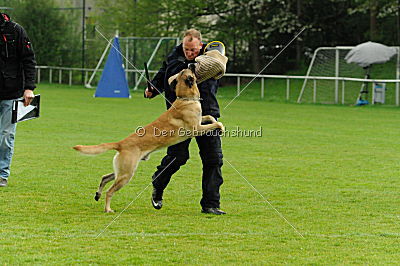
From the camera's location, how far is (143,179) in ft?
36.1

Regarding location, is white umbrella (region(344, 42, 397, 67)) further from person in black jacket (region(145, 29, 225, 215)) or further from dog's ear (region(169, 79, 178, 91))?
dog's ear (region(169, 79, 178, 91))

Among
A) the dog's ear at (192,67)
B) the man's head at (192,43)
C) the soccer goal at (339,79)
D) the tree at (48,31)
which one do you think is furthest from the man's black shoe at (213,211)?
the tree at (48,31)

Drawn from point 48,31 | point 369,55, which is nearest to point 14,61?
point 369,55

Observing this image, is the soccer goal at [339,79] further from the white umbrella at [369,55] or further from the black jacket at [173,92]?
the black jacket at [173,92]

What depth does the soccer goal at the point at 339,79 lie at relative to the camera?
28.8m

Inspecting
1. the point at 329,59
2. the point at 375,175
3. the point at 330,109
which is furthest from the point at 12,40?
the point at 329,59

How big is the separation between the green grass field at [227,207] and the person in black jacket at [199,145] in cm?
26

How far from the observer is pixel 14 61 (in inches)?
379

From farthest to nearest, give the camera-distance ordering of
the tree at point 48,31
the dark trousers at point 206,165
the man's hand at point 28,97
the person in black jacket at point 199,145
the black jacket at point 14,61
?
the tree at point 48,31
the man's hand at point 28,97
the black jacket at point 14,61
the dark trousers at point 206,165
the person in black jacket at point 199,145

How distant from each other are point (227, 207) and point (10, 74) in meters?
3.19

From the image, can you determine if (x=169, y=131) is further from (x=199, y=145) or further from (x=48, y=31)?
(x=48, y=31)

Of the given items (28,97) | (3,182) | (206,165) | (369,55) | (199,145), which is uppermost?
(369,55)

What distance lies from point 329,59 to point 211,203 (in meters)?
24.1

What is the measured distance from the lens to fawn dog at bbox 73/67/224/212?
26.1ft
